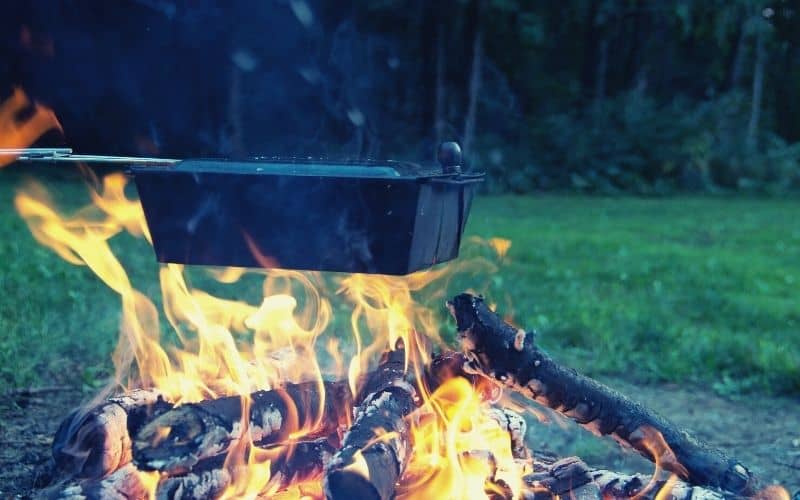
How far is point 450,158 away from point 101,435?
3.85ft

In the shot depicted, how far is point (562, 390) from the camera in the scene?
2.73m

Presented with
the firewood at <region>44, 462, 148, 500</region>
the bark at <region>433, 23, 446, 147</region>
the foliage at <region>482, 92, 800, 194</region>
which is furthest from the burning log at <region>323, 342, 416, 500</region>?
the foliage at <region>482, 92, 800, 194</region>

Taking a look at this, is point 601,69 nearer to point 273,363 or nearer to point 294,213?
point 273,363

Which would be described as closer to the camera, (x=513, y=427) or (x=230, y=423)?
(x=230, y=423)

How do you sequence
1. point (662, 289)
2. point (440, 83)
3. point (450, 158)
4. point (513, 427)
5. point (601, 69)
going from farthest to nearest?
point (601, 69) < point (440, 83) < point (662, 289) < point (513, 427) < point (450, 158)

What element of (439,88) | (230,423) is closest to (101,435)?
(230,423)

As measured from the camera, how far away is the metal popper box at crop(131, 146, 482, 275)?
2.24 metres

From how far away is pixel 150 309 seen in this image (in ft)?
11.5

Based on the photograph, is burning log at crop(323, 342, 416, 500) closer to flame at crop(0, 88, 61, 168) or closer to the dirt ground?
the dirt ground

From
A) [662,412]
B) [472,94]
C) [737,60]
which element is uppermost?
[737,60]

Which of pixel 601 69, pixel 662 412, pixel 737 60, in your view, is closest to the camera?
pixel 662 412

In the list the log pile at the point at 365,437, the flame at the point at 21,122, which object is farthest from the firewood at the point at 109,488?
the flame at the point at 21,122

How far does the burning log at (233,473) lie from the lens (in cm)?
239

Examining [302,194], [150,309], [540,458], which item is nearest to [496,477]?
[540,458]
